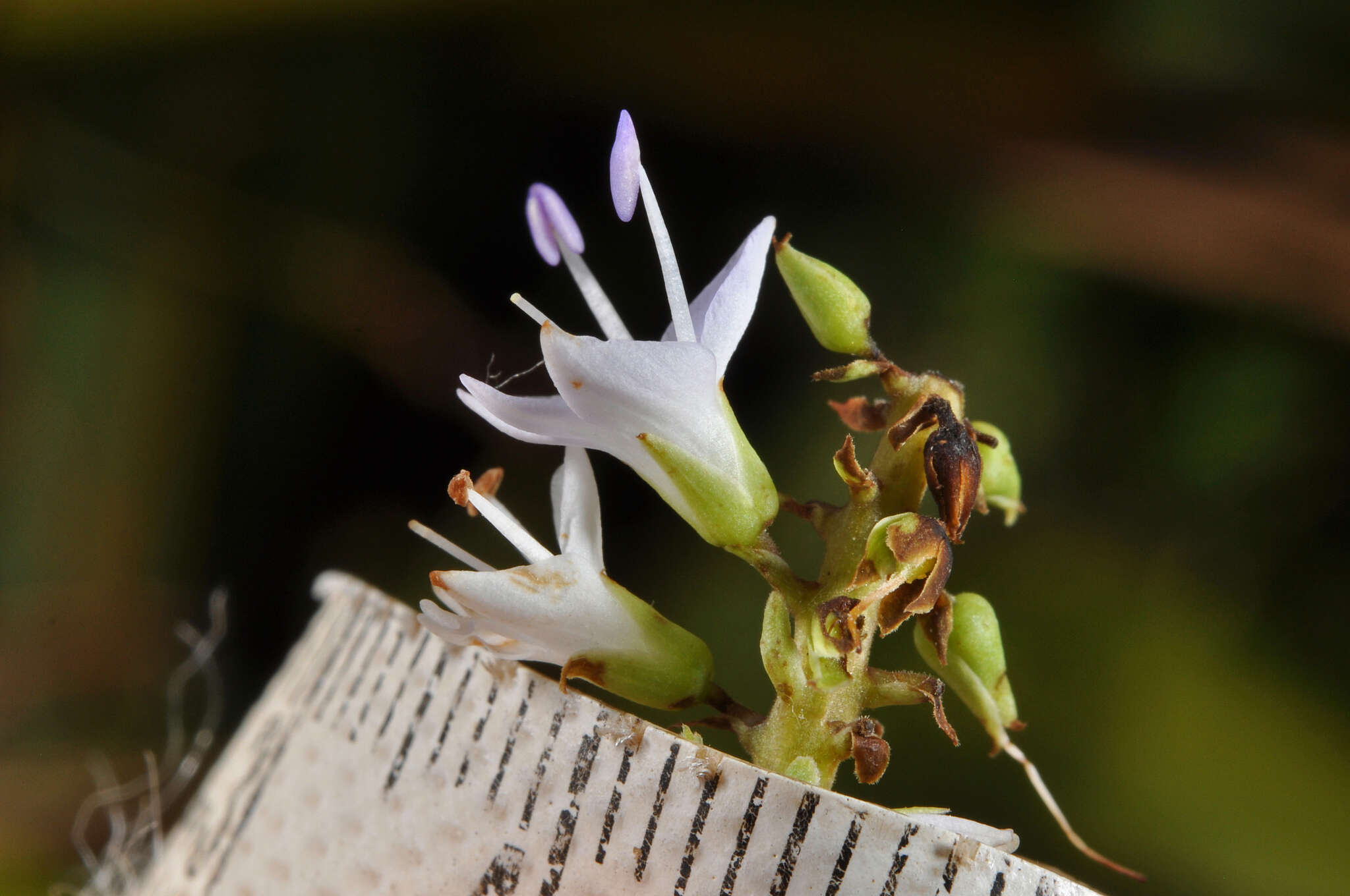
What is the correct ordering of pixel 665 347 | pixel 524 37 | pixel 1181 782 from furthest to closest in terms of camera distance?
pixel 524 37
pixel 1181 782
pixel 665 347

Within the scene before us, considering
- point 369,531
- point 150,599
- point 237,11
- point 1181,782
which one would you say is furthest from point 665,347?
point 150,599

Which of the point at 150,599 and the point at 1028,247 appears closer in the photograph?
the point at 1028,247

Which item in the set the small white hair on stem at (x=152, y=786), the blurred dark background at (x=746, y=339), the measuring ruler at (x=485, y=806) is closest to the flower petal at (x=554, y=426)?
the measuring ruler at (x=485, y=806)

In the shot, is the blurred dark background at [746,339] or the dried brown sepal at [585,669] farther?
the blurred dark background at [746,339]

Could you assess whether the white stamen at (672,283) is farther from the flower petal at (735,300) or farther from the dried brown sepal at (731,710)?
the dried brown sepal at (731,710)

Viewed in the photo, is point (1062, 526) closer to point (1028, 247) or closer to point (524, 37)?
point (1028, 247)

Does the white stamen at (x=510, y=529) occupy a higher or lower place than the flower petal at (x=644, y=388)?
lower
